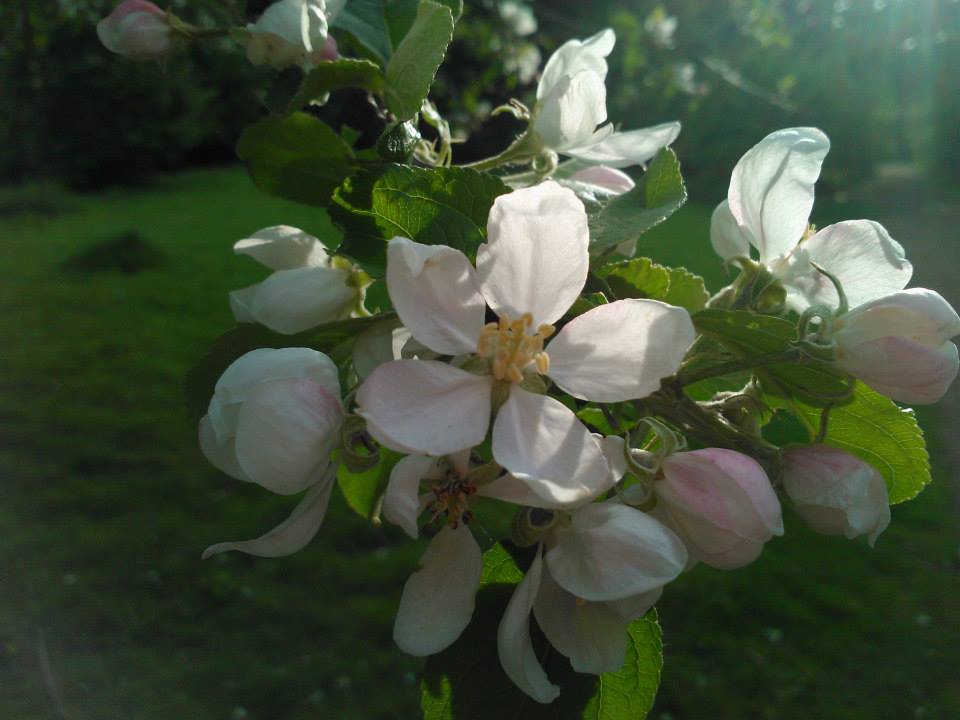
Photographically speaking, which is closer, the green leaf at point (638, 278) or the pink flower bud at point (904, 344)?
the pink flower bud at point (904, 344)

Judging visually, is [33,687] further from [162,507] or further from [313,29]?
[313,29]

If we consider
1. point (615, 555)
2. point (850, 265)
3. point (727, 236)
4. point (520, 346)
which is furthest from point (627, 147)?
point (615, 555)

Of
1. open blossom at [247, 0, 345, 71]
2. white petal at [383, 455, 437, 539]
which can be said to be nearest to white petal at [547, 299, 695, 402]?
white petal at [383, 455, 437, 539]

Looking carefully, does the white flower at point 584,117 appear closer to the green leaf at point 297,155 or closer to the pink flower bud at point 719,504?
the green leaf at point 297,155

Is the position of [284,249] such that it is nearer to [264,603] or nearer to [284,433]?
[284,433]

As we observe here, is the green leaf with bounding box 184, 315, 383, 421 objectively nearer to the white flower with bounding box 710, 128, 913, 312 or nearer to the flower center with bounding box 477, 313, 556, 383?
the flower center with bounding box 477, 313, 556, 383

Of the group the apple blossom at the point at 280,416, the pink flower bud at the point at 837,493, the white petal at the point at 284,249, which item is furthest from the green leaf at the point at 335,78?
the pink flower bud at the point at 837,493
